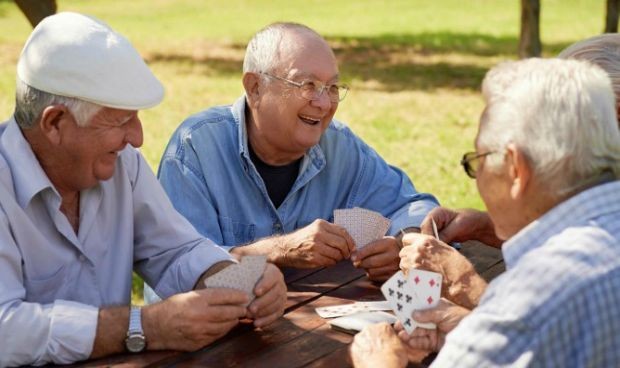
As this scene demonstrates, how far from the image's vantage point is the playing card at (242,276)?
2.98 meters

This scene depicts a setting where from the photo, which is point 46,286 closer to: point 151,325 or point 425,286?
point 151,325

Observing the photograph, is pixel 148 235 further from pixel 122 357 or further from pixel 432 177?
pixel 432 177

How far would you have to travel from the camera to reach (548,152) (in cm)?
226

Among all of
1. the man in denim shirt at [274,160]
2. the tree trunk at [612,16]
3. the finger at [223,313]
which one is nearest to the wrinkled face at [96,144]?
the finger at [223,313]

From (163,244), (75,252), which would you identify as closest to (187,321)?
(75,252)

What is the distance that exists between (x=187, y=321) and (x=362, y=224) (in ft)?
3.36

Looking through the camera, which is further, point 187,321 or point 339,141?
point 339,141

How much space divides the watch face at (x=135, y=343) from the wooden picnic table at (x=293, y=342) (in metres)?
0.02

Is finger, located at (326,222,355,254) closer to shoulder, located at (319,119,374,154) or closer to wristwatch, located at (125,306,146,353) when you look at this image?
shoulder, located at (319,119,374,154)

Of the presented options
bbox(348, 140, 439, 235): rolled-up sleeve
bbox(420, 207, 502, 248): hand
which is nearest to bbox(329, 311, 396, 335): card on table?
bbox(420, 207, 502, 248): hand

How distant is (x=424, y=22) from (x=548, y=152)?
20707mm

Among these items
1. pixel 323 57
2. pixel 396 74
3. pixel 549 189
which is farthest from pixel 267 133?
pixel 396 74

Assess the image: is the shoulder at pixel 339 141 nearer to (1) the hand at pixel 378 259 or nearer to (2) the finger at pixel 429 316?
(1) the hand at pixel 378 259

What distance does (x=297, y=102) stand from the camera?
4059 millimetres
